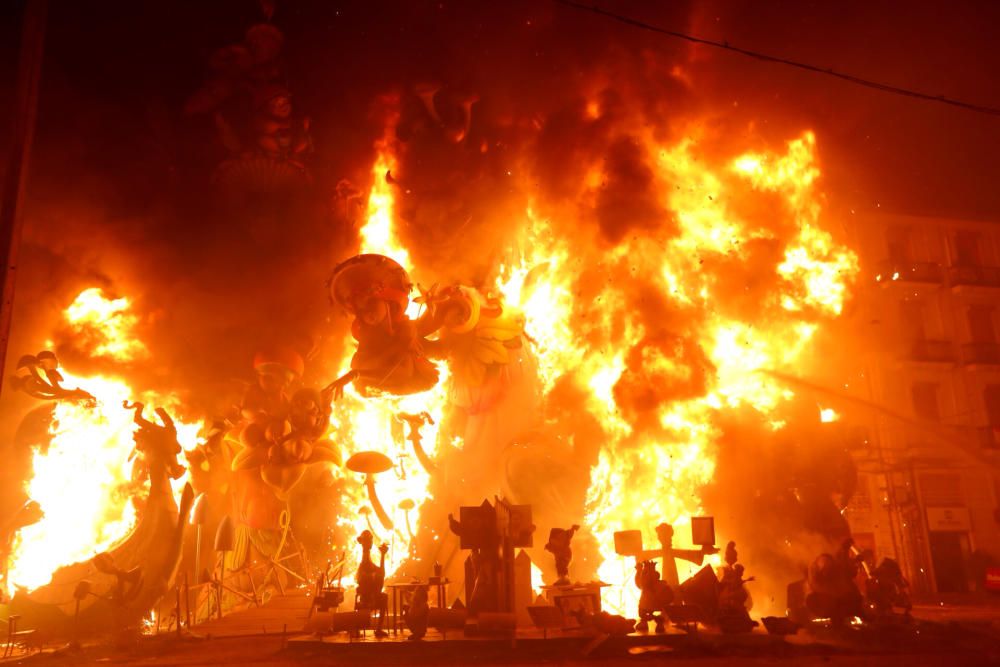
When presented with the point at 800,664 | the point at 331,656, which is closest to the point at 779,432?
the point at 800,664

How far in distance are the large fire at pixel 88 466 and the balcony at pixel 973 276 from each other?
31.3 metres

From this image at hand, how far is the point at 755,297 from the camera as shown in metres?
20.4

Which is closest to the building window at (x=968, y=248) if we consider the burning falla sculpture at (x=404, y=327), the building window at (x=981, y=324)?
the building window at (x=981, y=324)

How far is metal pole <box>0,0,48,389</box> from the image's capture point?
11438mm

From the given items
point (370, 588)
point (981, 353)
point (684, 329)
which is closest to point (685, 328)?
point (684, 329)

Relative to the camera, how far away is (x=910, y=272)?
32094 mm

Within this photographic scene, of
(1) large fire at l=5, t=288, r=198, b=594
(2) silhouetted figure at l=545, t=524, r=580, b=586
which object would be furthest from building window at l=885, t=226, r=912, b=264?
(1) large fire at l=5, t=288, r=198, b=594

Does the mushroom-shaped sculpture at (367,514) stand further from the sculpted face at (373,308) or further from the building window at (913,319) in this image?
the building window at (913,319)

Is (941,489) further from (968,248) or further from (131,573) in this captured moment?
(131,573)

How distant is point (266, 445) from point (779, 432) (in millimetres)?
14652

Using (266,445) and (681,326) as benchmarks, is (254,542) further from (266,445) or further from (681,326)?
(681,326)

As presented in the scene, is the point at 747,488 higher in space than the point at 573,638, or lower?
higher

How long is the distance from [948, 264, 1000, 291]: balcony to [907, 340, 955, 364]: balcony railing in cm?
267

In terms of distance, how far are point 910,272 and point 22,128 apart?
106ft
